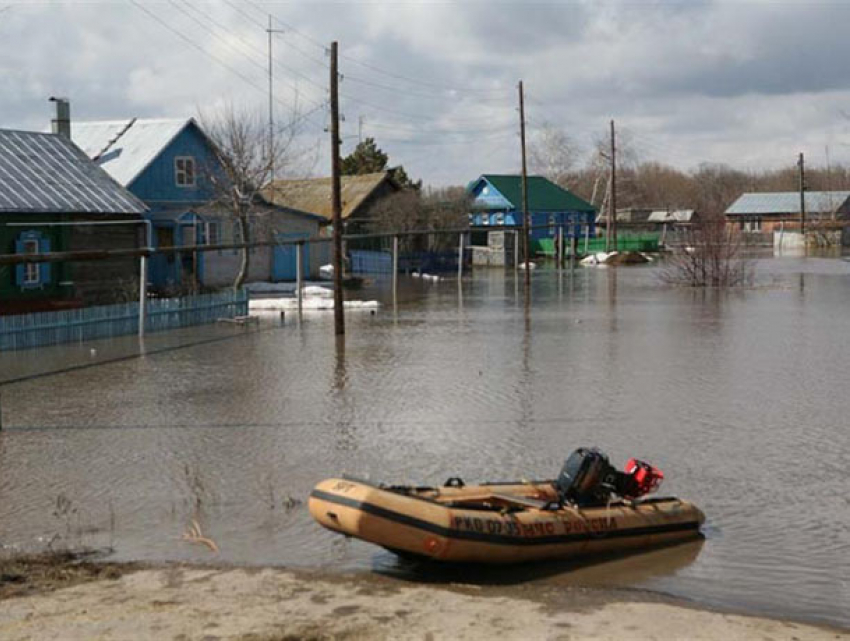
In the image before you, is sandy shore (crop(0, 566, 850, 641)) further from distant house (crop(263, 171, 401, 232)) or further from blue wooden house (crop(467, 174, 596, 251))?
blue wooden house (crop(467, 174, 596, 251))

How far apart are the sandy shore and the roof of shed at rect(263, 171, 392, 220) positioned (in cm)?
4487

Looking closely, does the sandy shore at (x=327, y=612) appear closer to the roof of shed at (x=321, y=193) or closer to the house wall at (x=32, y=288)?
the house wall at (x=32, y=288)

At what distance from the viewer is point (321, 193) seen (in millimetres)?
57594

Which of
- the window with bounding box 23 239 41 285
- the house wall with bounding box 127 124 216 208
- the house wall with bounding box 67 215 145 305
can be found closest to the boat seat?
the window with bounding box 23 239 41 285

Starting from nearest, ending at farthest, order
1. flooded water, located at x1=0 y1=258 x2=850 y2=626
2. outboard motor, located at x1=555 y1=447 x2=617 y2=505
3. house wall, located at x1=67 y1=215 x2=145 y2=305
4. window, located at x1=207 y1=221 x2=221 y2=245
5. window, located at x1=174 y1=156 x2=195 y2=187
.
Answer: flooded water, located at x1=0 y1=258 x2=850 y2=626, outboard motor, located at x1=555 y1=447 x2=617 y2=505, house wall, located at x1=67 y1=215 x2=145 y2=305, window, located at x1=174 y1=156 x2=195 y2=187, window, located at x1=207 y1=221 x2=221 y2=245

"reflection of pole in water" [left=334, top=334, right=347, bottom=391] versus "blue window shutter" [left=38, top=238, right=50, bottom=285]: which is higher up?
"blue window shutter" [left=38, top=238, right=50, bottom=285]

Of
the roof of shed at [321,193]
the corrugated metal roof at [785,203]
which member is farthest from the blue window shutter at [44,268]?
the corrugated metal roof at [785,203]

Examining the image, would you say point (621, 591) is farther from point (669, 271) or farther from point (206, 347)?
point (669, 271)

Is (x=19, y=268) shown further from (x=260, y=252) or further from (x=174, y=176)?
(x=260, y=252)

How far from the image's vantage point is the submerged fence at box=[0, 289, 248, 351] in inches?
979

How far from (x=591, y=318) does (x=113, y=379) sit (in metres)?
15.7

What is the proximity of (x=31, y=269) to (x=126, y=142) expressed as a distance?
10192 millimetres

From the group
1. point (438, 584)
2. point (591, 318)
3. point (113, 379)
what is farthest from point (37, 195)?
point (438, 584)

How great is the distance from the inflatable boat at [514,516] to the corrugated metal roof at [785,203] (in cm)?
9768
